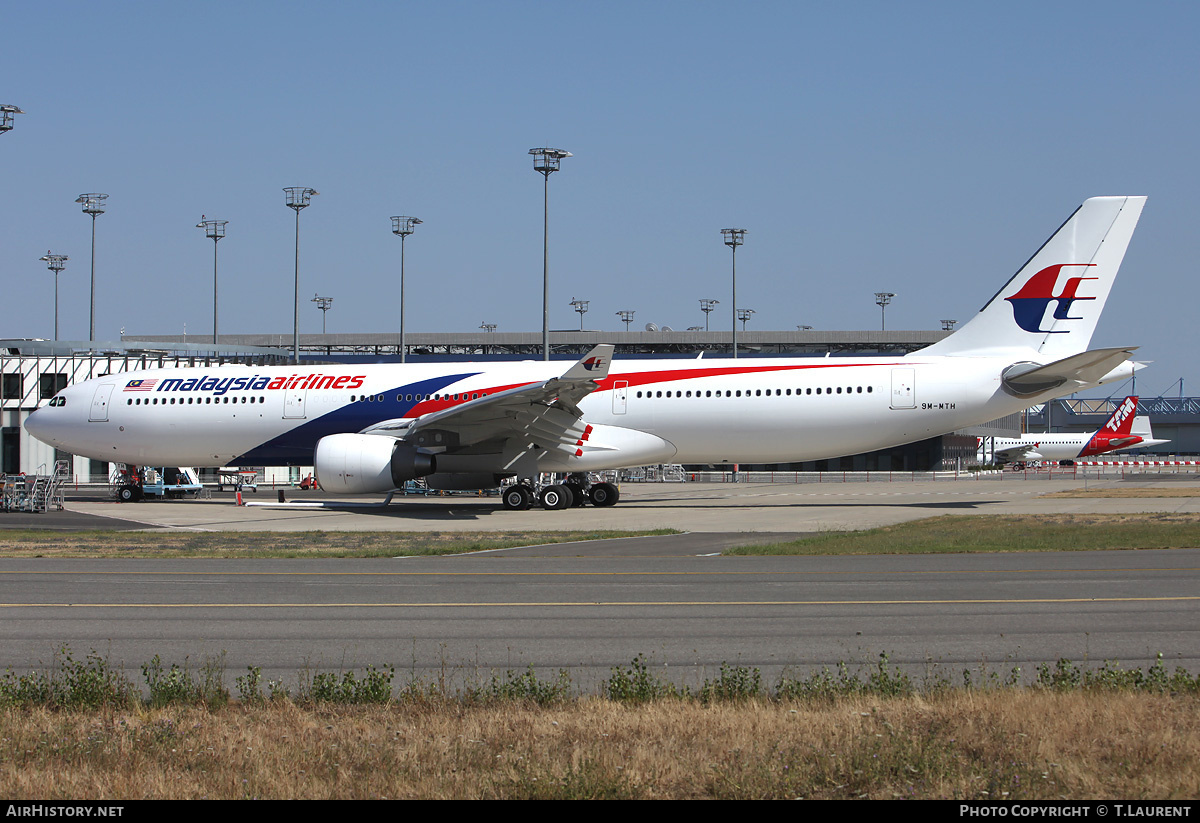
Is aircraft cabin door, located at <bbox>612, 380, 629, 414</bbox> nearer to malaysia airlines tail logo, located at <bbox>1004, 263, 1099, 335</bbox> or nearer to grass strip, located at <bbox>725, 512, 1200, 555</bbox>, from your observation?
grass strip, located at <bbox>725, 512, 1200, 555</bbox>

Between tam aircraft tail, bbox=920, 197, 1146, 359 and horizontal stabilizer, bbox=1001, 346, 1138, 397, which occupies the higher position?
tam aircraft tail, bbox=920, 197, 1146, 359

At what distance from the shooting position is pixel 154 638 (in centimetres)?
944

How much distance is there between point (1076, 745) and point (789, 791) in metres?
1.74

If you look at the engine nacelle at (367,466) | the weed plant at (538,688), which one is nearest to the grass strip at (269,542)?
the engine nacelle at (367,466)

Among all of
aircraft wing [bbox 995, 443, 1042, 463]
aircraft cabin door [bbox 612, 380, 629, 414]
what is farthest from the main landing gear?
aircraft wing [bbox 995, 443, 1042, 463]

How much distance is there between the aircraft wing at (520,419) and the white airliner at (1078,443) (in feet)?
191

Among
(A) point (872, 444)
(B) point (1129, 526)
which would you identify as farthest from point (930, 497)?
(B) point (1129, 526)

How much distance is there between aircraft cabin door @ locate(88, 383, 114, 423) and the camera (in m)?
30.6

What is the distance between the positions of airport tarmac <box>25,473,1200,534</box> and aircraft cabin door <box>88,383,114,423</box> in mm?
2497

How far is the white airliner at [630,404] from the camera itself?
84.9 feet

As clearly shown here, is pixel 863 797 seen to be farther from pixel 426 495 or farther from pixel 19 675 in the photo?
pixel 426 495

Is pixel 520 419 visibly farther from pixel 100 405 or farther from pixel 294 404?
pixel 100 405

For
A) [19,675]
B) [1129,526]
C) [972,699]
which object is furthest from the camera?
[1129,526]

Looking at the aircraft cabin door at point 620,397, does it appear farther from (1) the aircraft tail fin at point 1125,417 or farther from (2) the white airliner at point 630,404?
(1) the aircraft tail fin at point 1125,417
